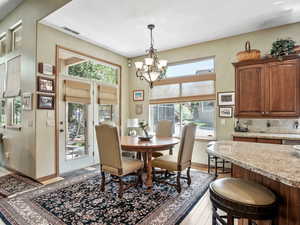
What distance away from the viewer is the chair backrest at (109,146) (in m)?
2.59

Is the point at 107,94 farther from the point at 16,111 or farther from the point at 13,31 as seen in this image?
the point at 13,31

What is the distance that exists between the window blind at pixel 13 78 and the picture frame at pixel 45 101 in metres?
0.75

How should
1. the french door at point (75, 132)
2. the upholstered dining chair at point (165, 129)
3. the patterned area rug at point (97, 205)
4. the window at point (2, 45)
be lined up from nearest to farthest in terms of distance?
the patterned area rug at point (97, 205), the french door at point (75, 132), the upholstered dining chair at point (165, 129), the window at point (2, 45)

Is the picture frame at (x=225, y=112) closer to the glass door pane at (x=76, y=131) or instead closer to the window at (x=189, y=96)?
the window at (x=189, y=96)

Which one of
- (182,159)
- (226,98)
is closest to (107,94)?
(182,159)

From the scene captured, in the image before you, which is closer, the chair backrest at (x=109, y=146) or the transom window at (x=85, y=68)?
the chair backrest at (x=109, y=146)

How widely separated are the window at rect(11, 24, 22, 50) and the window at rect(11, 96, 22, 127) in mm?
1183

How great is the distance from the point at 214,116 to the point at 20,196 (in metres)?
3.97

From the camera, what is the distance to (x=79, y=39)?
4.10 metres

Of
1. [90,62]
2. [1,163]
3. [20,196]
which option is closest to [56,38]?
[90,62]

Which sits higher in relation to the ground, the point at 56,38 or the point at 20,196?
the point at 56,38

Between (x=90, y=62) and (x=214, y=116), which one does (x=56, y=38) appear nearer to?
(x=90, y=62)

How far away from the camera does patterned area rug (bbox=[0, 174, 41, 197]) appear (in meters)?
2.91

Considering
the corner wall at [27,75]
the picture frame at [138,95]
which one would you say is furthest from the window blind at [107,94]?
the corner wall at [27,75]
